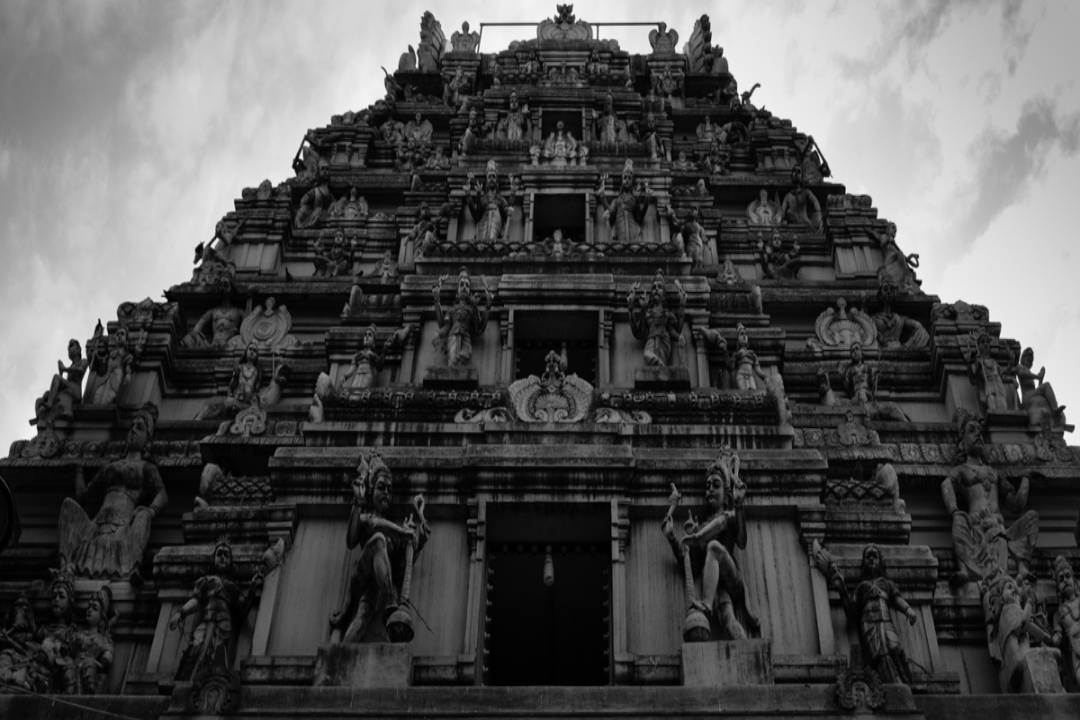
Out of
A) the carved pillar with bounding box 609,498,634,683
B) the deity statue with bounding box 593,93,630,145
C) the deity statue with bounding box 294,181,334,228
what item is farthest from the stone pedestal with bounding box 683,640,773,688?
the deity statue with bounding box 593,93,630,145

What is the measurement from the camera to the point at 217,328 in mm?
23094

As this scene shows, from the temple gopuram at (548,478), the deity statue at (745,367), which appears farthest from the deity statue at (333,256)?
the deity statue at (745,367)

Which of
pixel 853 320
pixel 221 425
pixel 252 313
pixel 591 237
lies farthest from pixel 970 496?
pixel 252 313

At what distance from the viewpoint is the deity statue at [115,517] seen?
17.8m

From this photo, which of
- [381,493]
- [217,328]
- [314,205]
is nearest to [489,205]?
[314,205]

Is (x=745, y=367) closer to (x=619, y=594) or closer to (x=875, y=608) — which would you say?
(x=875, y=608)

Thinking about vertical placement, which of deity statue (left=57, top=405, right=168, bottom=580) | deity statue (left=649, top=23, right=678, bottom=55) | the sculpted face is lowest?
the sculpted face

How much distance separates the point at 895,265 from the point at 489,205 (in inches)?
310

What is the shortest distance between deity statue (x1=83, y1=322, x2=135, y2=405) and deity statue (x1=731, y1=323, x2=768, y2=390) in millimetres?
10056

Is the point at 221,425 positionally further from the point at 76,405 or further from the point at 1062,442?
the point at 1062,442

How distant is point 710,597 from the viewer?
14914 mm

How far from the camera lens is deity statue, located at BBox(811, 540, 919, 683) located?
14.7 metres

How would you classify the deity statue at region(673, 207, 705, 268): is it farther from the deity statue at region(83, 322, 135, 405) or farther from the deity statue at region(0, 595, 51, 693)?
the deity statue at region(0, 595, 51, 693)

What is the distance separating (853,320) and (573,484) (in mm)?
8557
